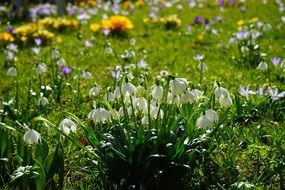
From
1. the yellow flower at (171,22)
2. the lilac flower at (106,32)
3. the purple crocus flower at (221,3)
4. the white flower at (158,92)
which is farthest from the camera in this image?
the purple crocus flower at (221,3)

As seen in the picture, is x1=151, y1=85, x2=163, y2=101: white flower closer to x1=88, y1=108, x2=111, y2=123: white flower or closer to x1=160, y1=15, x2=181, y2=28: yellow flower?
x1=88, y1=108, x2=111, y2=123: white flower

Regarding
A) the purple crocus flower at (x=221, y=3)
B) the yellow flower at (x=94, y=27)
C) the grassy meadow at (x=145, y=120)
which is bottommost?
the grassy meadow at (x=145, y=120)

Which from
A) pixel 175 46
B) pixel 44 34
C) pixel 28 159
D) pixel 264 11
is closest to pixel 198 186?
pixel 28 159

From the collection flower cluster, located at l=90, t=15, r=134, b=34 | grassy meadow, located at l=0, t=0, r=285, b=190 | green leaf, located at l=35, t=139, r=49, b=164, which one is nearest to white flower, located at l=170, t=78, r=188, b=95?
grassy meadow, located at l=0, t=0, r=285, b=190

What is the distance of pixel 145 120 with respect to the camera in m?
3.20

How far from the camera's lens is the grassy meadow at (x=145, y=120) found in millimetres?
3123

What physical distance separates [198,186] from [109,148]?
67cm

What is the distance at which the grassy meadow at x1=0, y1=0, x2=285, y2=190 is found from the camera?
3123 mm

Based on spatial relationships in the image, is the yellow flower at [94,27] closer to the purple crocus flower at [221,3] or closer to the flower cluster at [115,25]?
the flower cluster at [115,25]

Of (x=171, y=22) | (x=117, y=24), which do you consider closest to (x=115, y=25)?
(x=117, y=24)

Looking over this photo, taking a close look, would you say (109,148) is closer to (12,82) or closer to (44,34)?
(12,82)

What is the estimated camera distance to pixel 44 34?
7551 mm

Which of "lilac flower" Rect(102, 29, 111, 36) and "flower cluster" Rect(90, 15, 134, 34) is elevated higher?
"flower cluster" Rect(90, 15, 134, 34)

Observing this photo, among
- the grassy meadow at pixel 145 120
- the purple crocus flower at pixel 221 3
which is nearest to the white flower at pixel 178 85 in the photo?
the grassy meadow at pixel 145 120
